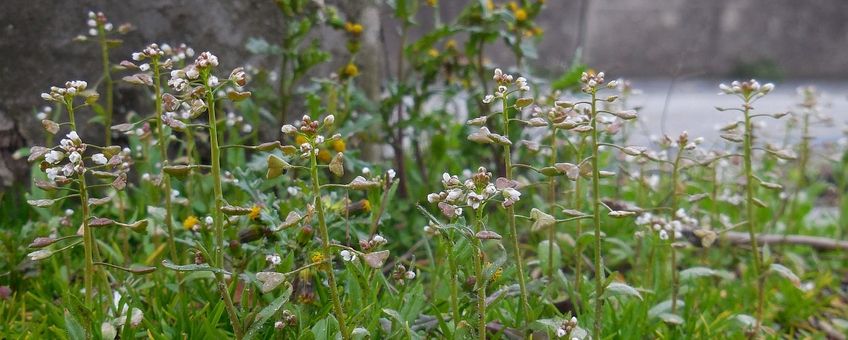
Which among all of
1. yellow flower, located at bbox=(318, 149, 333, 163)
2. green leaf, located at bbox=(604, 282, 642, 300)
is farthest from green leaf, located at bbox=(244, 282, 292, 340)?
yellow flower, located at bbox=(318, 149, 333, 163)

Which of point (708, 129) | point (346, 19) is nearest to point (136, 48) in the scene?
point (346, 19)

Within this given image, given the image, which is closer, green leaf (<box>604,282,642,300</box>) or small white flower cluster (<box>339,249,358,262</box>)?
small white flower cluster (<box>339,249,358,262</box>)

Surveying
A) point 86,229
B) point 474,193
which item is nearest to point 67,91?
point 86,229

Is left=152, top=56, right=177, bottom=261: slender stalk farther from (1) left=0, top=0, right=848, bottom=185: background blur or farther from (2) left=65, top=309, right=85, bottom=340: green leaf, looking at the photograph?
(1) left=0, top=0, right=848, bottom=185: background blur

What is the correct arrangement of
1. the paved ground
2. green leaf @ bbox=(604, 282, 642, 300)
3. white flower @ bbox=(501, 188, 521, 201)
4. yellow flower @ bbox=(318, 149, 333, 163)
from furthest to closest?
the paved ground < yellow flower @ bbox=(318, 149, 333, 163) < green leaf @ bbox=(604, 282, 642, 300) < white flower @ bbox=(501, 188, 521, 201)

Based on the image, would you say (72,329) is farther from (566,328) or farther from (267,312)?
(566,328)

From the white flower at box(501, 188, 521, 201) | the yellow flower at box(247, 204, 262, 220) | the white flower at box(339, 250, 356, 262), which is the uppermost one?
the white flower at box(501, 188, 521, 201)

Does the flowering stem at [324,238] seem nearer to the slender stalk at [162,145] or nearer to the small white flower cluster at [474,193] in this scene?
the small white flower cluster at [474,193]
